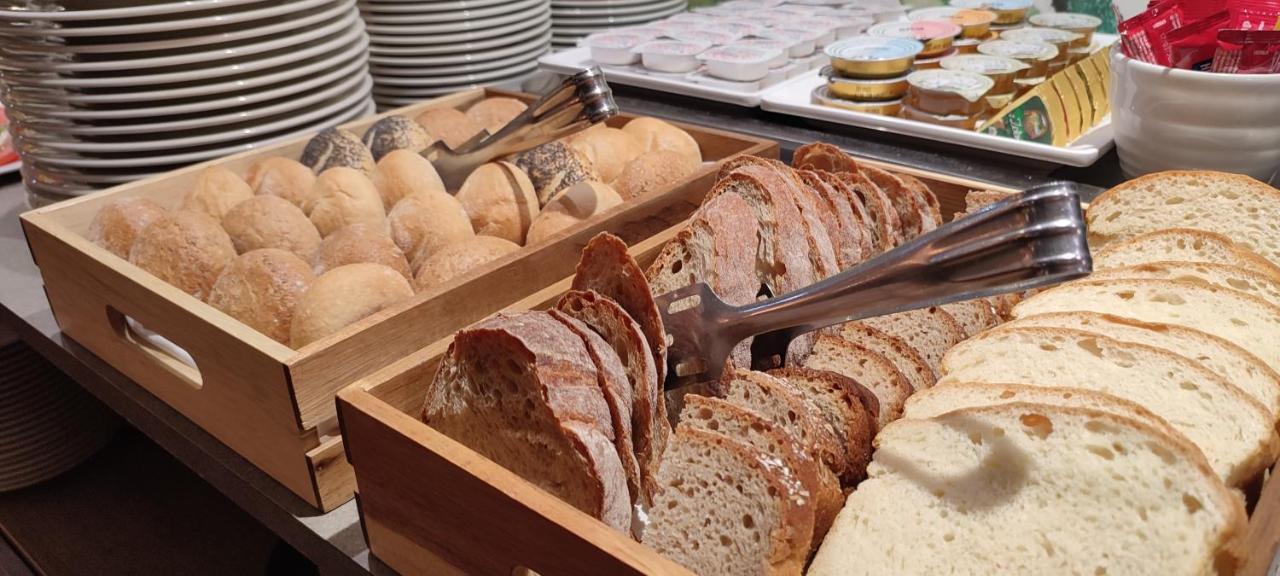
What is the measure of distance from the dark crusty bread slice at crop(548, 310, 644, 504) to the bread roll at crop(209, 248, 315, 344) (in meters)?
0.46

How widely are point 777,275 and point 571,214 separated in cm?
46

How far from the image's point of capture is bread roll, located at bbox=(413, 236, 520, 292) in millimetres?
1182

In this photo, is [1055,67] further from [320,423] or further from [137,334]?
[137,334]

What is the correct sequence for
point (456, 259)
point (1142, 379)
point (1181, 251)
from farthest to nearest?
point (456, 259) < point (1181, 251) < point (1142, 379)

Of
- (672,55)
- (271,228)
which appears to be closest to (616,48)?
(672,55)

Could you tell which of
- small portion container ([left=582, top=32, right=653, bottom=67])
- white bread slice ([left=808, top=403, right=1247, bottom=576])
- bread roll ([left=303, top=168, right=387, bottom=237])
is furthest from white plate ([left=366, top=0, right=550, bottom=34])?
white bread slice ([left=808, top=403, right=1247, bottom=576])

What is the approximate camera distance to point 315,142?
1578mm

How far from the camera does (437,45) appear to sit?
207cm

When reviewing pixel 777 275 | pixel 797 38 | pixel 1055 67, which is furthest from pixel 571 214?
pixel 1055 67

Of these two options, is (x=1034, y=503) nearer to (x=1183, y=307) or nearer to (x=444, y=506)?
(x=1183, y=307)

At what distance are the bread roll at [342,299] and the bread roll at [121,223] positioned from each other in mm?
404

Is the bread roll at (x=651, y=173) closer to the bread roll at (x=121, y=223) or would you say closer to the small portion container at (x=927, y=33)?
the bread roll at (x=121, y=223)

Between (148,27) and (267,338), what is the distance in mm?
805

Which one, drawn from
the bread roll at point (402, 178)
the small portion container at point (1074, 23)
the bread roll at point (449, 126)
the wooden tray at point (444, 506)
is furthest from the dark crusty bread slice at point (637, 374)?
the small portion container at point (1074, 23)
